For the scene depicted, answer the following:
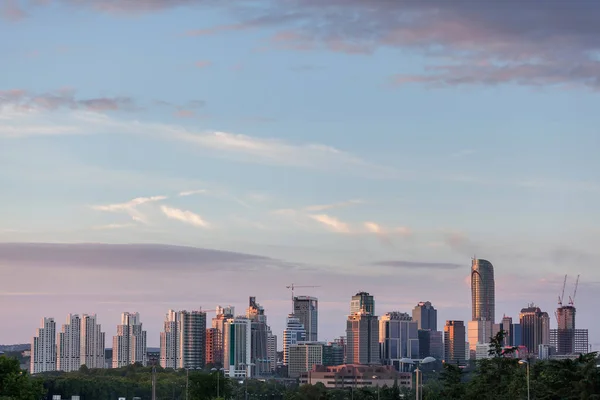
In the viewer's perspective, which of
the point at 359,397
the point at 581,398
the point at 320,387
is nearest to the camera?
the point at 581,398

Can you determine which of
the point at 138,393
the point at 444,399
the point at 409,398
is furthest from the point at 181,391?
the point at 444,399

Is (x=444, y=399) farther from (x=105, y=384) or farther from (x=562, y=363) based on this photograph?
(x=105, y=384)

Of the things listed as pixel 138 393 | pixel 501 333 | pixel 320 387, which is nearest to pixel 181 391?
pixel 138 393

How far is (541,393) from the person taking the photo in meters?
80.8

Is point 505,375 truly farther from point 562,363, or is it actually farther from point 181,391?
point 181,391

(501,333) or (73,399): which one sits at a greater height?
(501,333)

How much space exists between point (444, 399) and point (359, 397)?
1356 inches

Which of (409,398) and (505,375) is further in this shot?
(409,398)

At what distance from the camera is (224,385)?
161125 mm

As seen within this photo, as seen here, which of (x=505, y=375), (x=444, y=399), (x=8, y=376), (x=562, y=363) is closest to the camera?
(x=562, y=363)

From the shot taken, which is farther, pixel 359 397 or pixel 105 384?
pixel 105 384

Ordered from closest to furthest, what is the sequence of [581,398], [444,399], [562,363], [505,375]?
1. [581,398]
2. [562,363]
3. [505,375]
4. [444,399]

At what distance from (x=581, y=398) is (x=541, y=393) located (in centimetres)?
1010

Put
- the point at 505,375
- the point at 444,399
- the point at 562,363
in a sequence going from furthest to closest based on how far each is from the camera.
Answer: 1. the point at 444,399
2. the point at 505,375
3. the point at 562,363
